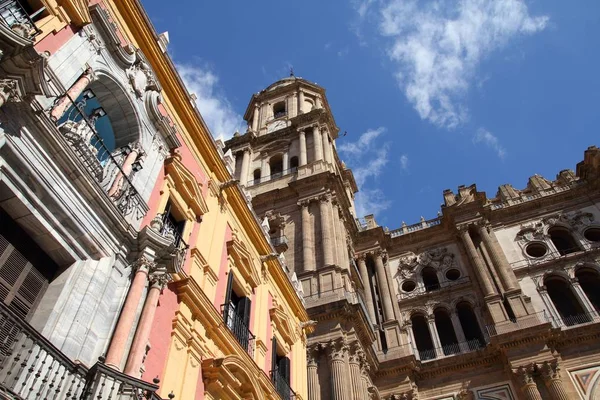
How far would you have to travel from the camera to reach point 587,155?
28562mm

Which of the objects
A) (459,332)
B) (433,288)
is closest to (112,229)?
(459,332)

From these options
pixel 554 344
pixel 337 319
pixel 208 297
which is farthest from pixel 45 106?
pixel 554 344

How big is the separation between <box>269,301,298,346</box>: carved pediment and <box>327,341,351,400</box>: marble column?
2.62m

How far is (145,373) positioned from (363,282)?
20146mm

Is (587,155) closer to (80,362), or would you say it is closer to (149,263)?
(149,263)

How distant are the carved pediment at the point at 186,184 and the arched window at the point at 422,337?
1568 centimetres

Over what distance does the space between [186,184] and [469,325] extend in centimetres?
1820

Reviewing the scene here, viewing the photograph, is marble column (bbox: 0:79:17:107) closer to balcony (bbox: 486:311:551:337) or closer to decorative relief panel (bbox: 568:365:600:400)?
balcony (bbox: 486:311:551:337)

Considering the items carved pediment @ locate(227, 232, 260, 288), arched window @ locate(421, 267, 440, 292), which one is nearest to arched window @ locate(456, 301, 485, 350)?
arched window @ locate(421, 267, 440, 292)

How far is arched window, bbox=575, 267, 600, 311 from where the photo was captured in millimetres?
24219

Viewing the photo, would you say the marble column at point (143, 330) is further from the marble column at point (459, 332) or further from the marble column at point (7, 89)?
the marble column at point (459, 332)

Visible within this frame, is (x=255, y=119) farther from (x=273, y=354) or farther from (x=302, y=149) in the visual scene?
(x=273, y=354)

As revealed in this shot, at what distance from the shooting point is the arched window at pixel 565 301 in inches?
907

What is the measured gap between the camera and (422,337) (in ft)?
83.5
